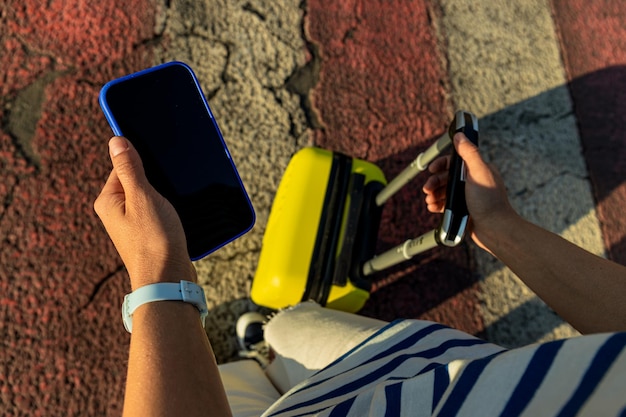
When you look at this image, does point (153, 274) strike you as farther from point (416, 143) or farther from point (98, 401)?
point (416, 143)

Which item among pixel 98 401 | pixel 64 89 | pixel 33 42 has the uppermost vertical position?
pixel 33 42

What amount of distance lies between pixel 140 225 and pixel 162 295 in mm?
140

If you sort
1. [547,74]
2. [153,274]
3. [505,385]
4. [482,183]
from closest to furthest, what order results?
[505,385], [153,274], [482,183], [547,74]

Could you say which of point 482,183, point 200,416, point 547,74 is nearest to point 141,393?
point 200,416

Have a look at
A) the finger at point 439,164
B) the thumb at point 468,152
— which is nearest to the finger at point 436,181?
the finger at point 439,164

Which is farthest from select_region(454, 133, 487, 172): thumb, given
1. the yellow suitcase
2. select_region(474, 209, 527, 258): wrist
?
the yellow suitcase

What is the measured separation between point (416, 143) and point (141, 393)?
1442 millimetres

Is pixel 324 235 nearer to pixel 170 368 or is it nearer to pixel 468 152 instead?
pixel 468 152

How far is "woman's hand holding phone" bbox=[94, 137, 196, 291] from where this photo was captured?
79cm

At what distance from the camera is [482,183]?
108 centimetres

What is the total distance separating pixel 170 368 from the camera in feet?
2.20

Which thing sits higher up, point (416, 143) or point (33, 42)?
point (33, 42)

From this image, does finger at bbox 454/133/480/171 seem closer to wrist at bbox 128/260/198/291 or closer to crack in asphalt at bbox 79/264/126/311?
wrist at bbox 128/260/198/291

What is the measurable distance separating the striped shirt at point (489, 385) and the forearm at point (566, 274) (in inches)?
7.3
